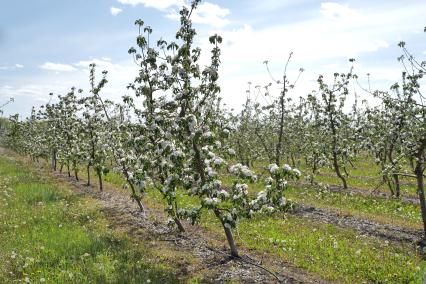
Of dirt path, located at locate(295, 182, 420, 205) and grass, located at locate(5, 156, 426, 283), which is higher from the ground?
dirt path, located at locate(295, 182, 420, 205)

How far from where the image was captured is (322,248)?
14312 mm

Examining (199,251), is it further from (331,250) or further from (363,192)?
(363,192)

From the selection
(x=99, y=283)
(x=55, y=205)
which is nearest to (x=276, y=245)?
(x=99, y=283)

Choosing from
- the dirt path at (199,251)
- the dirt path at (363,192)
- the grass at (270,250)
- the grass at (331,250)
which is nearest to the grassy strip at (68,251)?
the grass at (270,250)

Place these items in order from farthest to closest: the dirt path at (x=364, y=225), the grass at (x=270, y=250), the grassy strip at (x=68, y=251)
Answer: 1. the dirt path at (x=364, y=225)
2. the grass at (x=270, y=250)
3. the grassy strip at (x=68, y=251)

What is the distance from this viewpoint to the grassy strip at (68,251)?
11023 millimetres

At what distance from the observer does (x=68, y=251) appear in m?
12.7

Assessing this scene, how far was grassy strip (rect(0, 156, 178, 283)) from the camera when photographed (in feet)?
36.2

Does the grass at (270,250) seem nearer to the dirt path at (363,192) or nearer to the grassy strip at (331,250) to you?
the grassy strip at (331,250)

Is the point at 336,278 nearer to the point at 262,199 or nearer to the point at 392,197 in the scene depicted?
the point at 262,199

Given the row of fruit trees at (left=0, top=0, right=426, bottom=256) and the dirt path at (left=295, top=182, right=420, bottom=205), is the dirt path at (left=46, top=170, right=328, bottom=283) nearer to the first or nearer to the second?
the row of fruit trees at (left=0, top=0, right=426, bottom=256)

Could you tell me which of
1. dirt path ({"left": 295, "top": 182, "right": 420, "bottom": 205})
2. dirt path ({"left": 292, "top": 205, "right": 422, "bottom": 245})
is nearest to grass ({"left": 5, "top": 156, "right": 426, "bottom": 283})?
dirt path ({"left": 292, "top": 205, "right": 422, "bottom": 245})

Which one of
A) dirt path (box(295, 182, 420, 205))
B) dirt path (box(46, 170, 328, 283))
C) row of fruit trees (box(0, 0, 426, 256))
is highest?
row of fruit trees (box(0, 0, 426, 256))

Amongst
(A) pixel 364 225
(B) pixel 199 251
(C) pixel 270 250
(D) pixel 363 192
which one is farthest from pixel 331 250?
(D) pixel 363 192
